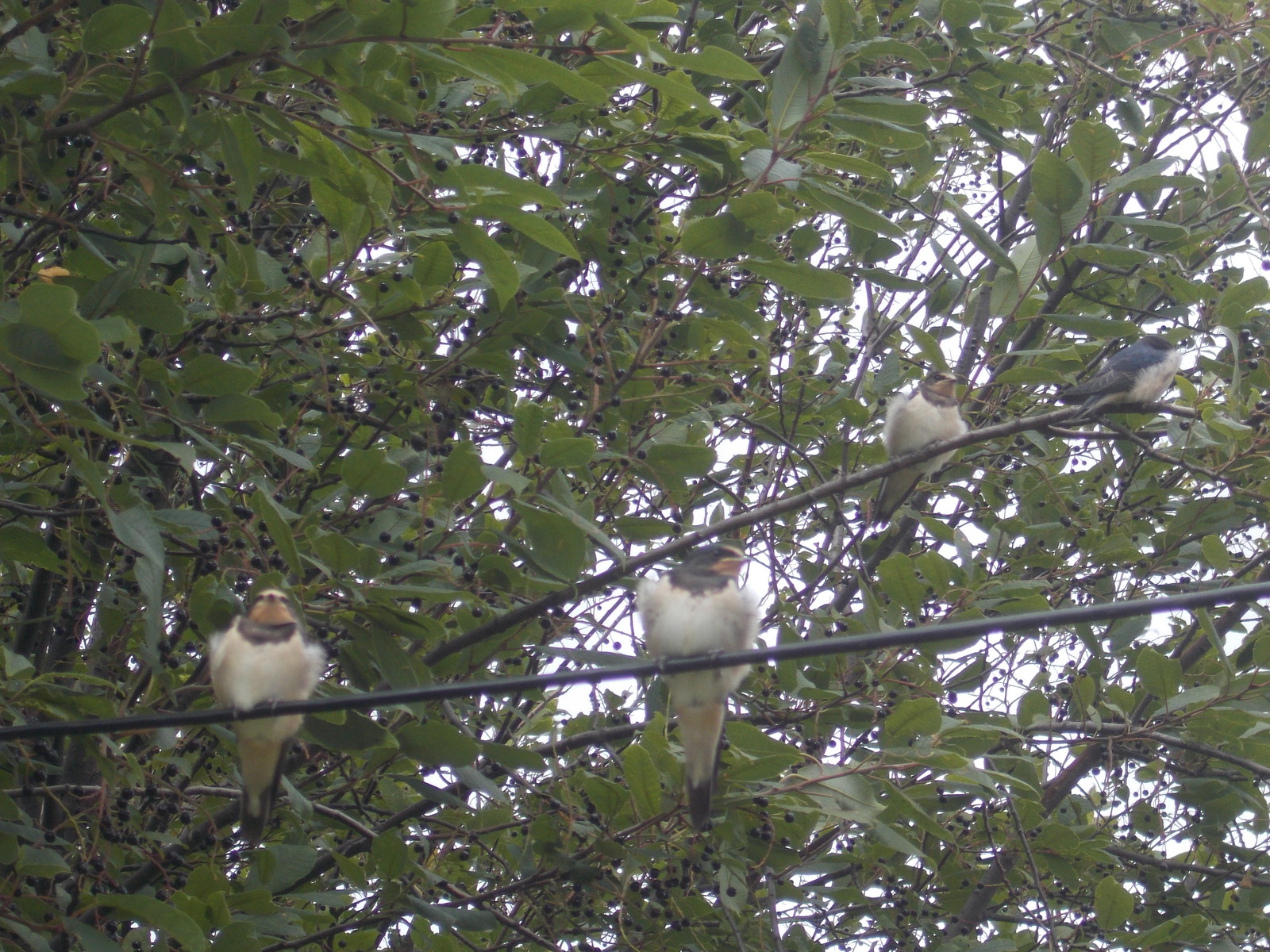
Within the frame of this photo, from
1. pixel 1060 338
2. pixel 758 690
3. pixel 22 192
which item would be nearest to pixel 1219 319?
pixel 1060 338

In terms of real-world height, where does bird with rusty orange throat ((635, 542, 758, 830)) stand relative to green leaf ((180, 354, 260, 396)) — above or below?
below

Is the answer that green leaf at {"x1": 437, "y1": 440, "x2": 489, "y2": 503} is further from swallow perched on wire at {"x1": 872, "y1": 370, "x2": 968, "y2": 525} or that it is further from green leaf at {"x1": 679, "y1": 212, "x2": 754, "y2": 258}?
swallow perched on wire at {"x1": 872, "y1": 370, "x2": 968, "y2": 525}

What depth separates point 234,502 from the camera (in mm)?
5297

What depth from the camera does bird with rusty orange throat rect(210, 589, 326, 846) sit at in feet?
14.2

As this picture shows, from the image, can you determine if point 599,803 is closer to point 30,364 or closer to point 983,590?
point 983,590

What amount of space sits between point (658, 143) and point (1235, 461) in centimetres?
264

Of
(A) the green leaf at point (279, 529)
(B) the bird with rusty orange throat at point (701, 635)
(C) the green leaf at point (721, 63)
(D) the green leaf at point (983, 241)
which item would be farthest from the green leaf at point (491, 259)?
(D) the green leaf at point (983, 241)

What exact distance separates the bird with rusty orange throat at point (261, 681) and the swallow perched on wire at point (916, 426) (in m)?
3.14

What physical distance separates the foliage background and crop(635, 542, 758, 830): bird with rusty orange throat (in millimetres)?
114

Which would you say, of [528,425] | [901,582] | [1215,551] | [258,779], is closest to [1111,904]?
[1215,551]

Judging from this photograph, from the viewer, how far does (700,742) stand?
4438 mm

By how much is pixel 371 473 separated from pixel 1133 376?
14.2 feet

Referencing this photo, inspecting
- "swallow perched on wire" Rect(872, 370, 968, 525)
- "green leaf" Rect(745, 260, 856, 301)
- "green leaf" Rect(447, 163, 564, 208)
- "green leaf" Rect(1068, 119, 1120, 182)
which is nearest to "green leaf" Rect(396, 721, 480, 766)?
"green leaf" Rect(447, 163, 564, 208)

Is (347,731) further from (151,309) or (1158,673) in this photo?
(1158,673)
